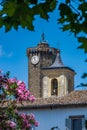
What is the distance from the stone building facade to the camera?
80.1 metres

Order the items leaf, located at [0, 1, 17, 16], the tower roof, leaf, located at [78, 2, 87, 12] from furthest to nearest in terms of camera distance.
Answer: the tower roof
leaf, located at [78, 2, 87, 12]
leaf, located at [0, 1, 17, 16]

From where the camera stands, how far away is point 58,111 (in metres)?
36.2

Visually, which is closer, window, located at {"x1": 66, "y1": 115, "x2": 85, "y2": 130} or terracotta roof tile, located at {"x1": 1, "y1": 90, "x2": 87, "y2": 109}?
window, located at {"x1": 66, "y1": 115, "x2": 85, "y2": 130}

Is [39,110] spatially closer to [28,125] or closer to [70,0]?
[28,125]

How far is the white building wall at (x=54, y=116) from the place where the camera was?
35.8m

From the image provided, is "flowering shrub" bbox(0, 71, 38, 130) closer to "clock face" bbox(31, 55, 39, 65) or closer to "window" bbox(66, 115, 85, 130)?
"window" bbox(66, 115, 85, 130)

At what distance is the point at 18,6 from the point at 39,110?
32.9 metres

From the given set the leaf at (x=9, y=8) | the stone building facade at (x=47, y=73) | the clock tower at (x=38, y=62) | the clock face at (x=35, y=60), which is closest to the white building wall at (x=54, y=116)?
the leaf at (x=9, y=8)

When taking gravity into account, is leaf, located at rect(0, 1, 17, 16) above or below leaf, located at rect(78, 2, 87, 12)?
below

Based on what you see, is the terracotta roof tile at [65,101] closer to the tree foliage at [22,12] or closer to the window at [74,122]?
the window at [74,122]

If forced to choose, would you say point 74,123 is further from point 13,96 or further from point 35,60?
point 35,60

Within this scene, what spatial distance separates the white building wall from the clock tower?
4612 cm

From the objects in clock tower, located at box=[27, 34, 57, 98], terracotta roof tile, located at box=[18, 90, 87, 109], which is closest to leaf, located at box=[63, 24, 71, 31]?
terracotta roof tile, located at box=[18, 90, 87, 109]

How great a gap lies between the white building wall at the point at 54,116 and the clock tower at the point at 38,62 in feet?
151
